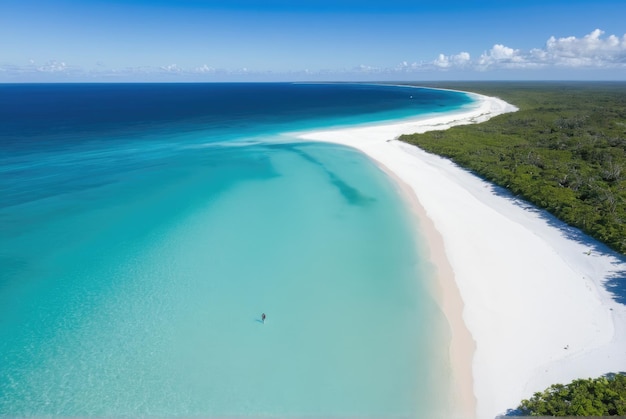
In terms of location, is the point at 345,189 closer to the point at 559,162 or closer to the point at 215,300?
the point at 215,300

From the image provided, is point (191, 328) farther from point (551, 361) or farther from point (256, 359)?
point (551, 361)

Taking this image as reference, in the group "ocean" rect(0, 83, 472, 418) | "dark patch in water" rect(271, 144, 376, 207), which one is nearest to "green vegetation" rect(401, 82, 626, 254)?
"ocean" rect(0, 83, 472, 418)

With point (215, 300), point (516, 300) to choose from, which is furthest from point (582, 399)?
point (215, 300)

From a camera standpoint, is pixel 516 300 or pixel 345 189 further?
pixel 345 189

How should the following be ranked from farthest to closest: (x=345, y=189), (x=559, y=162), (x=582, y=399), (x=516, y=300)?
(x=559, y=162), (x=345, y=189), (x=516, y=300), (x=582, y=399)

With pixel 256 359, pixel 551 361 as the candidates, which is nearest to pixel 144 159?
pixel 256 359
